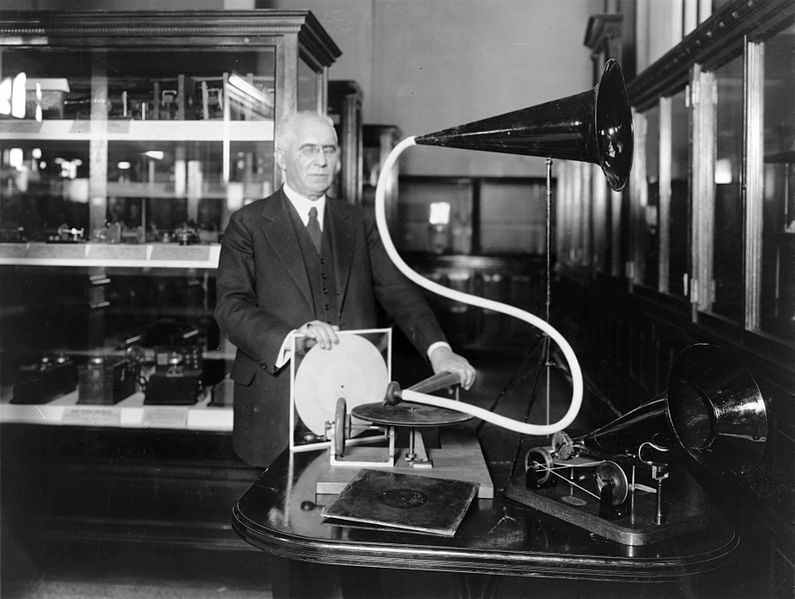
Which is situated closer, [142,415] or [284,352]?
[284,352]

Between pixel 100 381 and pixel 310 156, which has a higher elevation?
pixel 310 156

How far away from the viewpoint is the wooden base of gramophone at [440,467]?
1.46m

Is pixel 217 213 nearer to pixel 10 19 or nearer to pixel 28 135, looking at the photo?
pixel 28 135

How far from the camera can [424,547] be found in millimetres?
1206

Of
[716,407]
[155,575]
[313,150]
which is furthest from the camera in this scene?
[155,575]

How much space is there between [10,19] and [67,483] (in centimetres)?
213

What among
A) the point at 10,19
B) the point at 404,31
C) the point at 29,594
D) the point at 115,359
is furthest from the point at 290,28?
the point at 404,31

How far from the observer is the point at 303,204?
237 centimetres

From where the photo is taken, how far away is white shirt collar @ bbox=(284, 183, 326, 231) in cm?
236

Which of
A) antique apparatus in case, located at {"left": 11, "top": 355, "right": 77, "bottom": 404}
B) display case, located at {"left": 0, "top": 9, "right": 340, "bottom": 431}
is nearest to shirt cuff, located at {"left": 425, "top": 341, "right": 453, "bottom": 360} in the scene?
display case, located at {"left": 0, "top": 9, "right": 340, "bottom": 431}

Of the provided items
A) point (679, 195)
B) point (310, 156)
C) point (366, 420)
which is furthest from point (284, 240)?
point (679, 195)

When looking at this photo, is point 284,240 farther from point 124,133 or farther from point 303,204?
point 124,133

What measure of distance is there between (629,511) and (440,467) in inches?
16.6

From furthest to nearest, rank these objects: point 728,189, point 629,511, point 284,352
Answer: point 728,189
point 284,352
point 629,511
